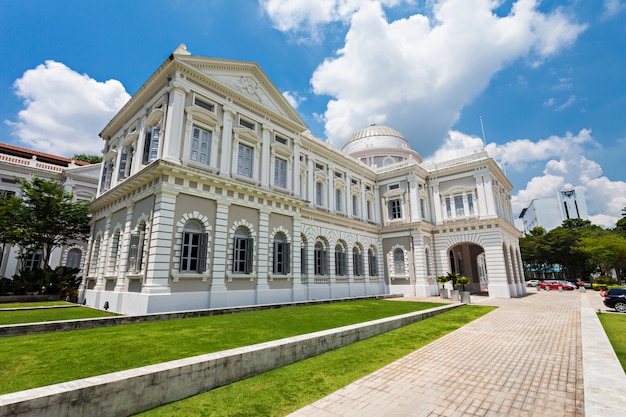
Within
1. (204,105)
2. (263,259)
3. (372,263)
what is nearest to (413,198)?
(372,263)

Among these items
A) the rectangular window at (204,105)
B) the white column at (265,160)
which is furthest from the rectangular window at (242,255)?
the rectangular window at (204,105)

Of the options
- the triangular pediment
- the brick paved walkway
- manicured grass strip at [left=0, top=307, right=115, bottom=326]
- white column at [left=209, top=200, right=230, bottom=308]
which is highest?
the triangular pediment

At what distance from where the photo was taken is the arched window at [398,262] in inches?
1052

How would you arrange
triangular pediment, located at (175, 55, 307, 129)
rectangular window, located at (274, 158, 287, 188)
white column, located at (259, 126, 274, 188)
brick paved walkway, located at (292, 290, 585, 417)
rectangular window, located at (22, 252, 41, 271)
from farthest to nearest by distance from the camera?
rectangular window, located at (22, 252, 41, 271) < rectangular window, located at (274, 158, 287, 188) < white column, located at (259, 126, 274, 188) < triangular pediment, located at (175, 55, 307, 129) < brick paved walkway, located at (292, 290, 585, 417)

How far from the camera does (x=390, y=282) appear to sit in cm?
2712

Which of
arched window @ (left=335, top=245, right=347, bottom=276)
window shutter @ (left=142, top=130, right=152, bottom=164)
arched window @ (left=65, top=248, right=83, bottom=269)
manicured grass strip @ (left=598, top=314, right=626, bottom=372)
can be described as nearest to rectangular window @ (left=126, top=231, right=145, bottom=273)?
window shutter @ (left=142, top=130, right=152, bottom=164)

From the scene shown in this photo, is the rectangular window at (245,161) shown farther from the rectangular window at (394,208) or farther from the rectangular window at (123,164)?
the rectangular window at (394,208)

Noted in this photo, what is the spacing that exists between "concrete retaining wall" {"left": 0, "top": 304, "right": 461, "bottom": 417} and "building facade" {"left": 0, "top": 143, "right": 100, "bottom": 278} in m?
26.9

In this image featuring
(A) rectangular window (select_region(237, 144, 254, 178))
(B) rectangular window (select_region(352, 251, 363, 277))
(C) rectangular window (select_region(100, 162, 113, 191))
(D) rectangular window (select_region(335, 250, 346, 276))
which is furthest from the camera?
(B) rectangular window (select_region(352, 251, 363, 277))

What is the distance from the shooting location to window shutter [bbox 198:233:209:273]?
1356cm

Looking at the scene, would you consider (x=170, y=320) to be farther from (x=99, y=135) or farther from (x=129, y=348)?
(x=99, y=135)

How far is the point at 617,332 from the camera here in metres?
9.88

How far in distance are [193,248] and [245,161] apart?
565cm

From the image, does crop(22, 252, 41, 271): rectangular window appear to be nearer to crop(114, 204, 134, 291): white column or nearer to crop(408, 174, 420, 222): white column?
crop(114, 204, 134, 291): white column
